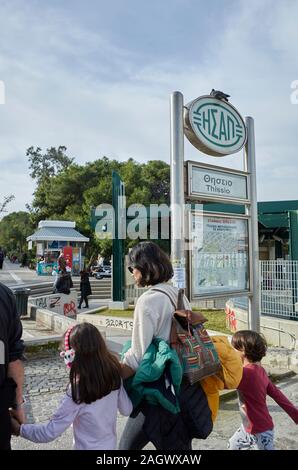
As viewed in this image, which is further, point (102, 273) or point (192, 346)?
point (102, 273)

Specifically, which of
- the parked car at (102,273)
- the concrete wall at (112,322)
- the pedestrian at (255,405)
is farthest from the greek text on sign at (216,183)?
the parked car at (102,273)

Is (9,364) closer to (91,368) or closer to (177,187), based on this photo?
(91,368)

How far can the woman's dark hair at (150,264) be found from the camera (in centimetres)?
225

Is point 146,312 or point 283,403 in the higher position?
point 146,312

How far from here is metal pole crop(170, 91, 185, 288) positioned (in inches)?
165

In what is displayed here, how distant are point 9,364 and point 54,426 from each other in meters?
0.40

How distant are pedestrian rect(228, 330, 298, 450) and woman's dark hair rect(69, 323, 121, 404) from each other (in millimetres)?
967

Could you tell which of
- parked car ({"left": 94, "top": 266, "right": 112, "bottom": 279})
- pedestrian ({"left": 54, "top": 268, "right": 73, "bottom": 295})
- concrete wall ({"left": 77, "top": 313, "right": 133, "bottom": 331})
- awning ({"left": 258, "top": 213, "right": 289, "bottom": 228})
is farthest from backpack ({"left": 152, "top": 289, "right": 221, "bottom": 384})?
parked car ({"left": 94, "top": 266, "right": 112, "bottom": 279})

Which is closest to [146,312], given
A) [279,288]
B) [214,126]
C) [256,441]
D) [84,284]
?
[256,441]

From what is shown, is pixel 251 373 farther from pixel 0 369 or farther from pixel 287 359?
pixel 287 359

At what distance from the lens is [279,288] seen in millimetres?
6902

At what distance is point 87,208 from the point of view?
97.5 feet

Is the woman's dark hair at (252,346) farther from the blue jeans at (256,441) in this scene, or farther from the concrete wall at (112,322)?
the concrete wall at (112,322)
